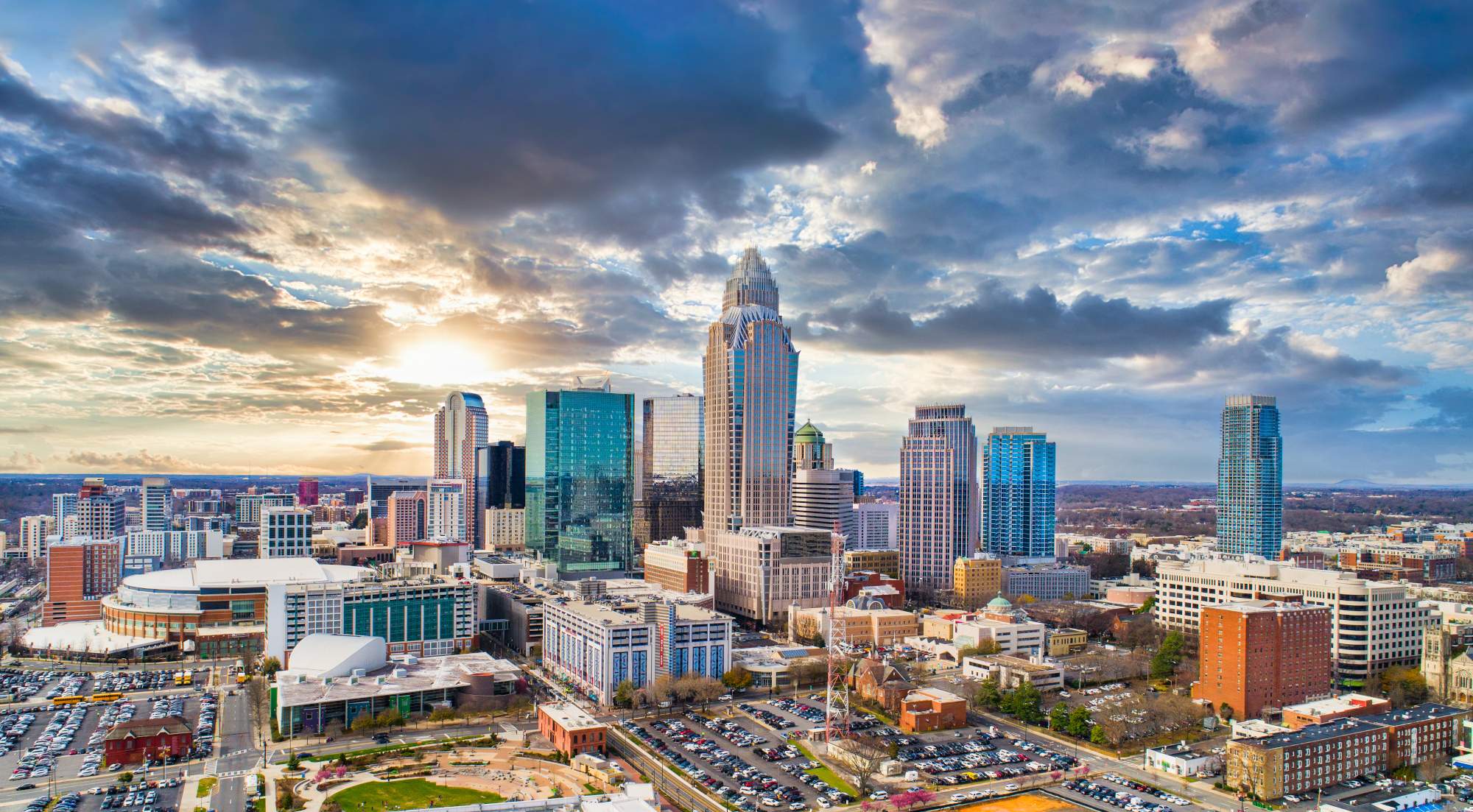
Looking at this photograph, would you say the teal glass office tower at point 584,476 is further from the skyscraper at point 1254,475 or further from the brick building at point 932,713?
the skyscraper at point 1254,475

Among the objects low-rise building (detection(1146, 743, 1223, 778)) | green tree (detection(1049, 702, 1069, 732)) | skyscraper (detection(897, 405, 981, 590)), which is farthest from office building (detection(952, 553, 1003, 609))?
low-rise building (detection(1146, 743, 1223, 778))

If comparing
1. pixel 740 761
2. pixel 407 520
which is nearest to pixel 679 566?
pixel 740 761

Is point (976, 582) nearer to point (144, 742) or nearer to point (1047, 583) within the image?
point (1047, 583)

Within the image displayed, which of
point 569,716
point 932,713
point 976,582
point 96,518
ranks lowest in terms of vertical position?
point 932,713

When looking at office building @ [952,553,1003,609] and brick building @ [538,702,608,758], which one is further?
office building @ [952,553,1003,609]

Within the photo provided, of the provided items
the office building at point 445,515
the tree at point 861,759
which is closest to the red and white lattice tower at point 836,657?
the tree at point 861,759

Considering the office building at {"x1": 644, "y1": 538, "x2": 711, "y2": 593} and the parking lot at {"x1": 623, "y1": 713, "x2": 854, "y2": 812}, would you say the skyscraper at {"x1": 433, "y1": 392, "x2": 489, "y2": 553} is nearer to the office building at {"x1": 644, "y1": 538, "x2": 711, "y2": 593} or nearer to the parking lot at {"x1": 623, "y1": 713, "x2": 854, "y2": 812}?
the office building at {"x1": 644, "y1": 538, "x2": 711, "y2": 593}
